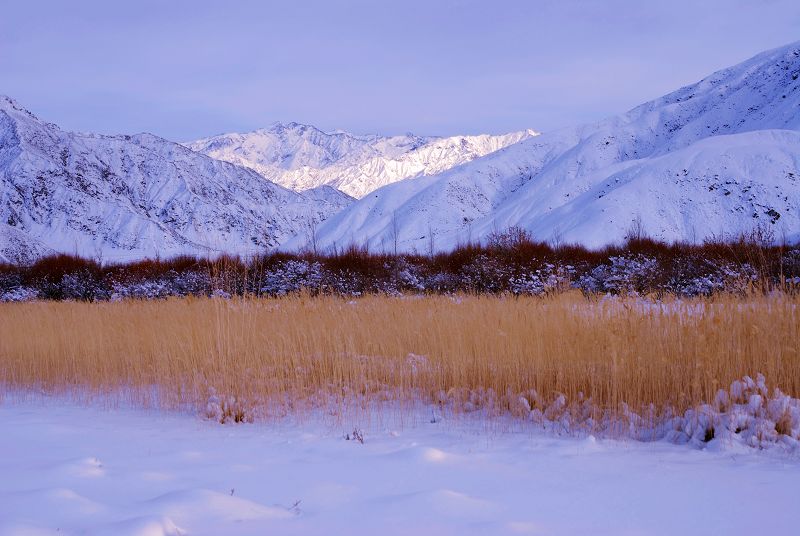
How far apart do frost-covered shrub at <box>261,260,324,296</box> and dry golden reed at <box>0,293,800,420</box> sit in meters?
9.01

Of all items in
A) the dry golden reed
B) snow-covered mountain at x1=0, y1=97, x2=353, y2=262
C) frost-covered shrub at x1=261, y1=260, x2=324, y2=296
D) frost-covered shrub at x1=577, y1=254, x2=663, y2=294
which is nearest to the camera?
the dry golden reed

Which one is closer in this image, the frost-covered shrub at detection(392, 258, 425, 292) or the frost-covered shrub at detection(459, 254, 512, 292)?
the frost-covered shrub at detection(459, 254, 512, 292)

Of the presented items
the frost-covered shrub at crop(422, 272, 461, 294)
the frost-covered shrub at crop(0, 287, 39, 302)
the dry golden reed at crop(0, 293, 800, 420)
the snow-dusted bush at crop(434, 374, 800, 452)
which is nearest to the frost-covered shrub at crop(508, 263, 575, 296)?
the frost-covered shrub at crop(422, 272, 461, 294)

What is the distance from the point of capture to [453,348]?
5504 mm

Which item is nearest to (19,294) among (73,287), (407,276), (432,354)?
(73,287)

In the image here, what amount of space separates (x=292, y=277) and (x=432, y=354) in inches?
463

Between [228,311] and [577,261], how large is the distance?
1222cm

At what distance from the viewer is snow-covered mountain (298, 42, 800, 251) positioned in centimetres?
3912

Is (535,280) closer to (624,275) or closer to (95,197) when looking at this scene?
(624,275)

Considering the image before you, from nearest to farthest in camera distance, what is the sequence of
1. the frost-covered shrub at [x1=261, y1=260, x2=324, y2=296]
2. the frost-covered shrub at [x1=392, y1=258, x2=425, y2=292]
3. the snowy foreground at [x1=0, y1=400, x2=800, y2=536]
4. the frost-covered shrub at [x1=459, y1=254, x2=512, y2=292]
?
the snowy foreground at [x1=0, y1=400, x2=800, y2=536] → the frost-covered shrub at [x1=459, y1=254, x2=512, y2=292] → the frost-covered shrub at [x1=392, y1=258, x2=425, y2=292] → the frost-covered shrub at [x1=261, y1=260, x2=324, y2=296]

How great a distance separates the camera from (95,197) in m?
124

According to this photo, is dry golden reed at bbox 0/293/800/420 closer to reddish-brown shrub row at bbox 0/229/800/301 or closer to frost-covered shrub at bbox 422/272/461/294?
reddish-brown shrub row at bbox 0/229/800/301

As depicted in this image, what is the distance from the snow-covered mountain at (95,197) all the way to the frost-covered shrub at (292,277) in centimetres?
7404

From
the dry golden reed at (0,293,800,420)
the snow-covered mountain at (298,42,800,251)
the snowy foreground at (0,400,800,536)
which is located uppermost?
the snow-covered mountain at (298,42,800,251)
